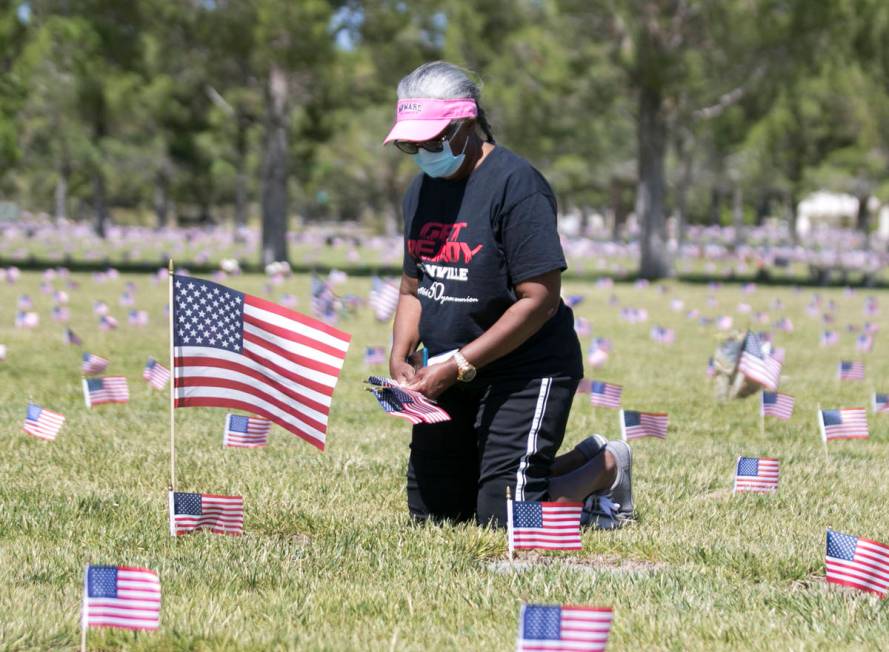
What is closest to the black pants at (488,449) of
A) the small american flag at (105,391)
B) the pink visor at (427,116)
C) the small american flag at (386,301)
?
the pink visor at (427,116)

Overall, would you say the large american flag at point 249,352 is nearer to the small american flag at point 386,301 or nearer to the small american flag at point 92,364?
the small american flag at point 92,364

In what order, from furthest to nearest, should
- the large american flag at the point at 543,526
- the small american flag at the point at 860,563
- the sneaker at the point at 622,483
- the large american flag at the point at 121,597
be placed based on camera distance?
the sneaker at the point at 622,483, the large american flag at the point at 543,526, the small american flag at the point at 860,563, the large american flag at the point at 121,597

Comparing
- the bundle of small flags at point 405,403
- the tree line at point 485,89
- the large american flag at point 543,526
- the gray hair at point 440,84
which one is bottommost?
the large american flag at point 543,526

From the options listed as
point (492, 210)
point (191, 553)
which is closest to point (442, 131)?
point (492, 210)

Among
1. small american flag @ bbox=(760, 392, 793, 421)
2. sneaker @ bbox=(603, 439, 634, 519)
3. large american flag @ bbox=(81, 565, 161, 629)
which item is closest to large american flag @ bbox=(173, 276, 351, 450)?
sneaker @ bbox=(603, 439, 634, 519)

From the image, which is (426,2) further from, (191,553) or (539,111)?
(191,553)

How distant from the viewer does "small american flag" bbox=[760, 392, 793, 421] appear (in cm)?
788

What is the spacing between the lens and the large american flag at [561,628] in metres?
3.03

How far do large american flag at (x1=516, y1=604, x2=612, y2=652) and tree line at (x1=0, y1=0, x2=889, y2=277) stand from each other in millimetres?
22113

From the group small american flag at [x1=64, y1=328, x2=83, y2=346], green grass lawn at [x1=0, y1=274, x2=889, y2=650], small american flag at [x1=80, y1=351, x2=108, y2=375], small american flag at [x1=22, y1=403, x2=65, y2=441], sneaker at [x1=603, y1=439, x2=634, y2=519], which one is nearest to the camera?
green grass lawn at [x1=0, y1=274, x2=889, y2=650]

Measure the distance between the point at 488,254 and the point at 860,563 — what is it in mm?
1654

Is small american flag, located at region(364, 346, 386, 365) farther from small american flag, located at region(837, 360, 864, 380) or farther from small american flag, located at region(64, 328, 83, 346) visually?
small american flag, located at region(837, 360, 864, 380)

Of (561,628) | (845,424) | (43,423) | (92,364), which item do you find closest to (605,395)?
(845,424)

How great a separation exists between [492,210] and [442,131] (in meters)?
0.34
